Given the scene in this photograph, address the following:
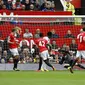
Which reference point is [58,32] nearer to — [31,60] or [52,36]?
[52,36]

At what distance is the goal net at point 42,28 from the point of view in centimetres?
1903

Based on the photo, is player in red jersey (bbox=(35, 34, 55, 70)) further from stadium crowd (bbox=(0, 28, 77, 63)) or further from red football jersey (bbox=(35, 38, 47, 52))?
stadium crowd (bbox=(0, 28, 77, 63))

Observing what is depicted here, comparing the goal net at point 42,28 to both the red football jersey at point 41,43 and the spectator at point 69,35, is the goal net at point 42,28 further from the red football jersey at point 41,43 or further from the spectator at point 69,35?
the red football jersey at point 41,43

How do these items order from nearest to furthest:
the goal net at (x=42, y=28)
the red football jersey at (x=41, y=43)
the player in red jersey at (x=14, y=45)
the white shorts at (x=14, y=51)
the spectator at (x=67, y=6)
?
1. the red football jersey at (x=41, y=43)
2. the player in red jersey at (x=14, y=45)
3. the white shorts at (x=14, y=51)
4. the goal net at (x=42, y=28)
5. the spectator at (x=67, y=6)

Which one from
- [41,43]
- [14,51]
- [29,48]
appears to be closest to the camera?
[41,43]

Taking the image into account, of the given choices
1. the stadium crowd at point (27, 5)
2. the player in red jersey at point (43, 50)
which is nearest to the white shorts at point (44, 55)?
the player in red jersey at point (43, 50)

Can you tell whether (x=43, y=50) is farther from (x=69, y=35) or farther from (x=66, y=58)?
(x=69, y=35)

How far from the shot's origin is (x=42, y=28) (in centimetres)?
1989

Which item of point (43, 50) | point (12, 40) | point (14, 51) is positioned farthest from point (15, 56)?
point (43, 50)

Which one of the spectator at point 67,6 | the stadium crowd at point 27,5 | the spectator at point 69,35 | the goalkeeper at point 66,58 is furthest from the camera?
the spectator at point 67,6

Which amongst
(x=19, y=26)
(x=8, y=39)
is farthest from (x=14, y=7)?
(x=8, y=39)

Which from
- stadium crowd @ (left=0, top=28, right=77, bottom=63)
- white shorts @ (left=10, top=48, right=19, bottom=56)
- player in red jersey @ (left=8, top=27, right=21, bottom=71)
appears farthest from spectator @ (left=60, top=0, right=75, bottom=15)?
white shorts @ (left=10, top=48, right=19, bottom=56)

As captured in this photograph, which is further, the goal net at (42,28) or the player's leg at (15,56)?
the goal net at (42,28)

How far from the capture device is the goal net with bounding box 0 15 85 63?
62.4 ft
